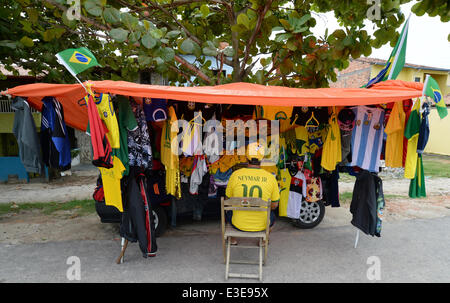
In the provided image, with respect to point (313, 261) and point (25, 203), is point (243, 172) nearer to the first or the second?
point (313, 261)

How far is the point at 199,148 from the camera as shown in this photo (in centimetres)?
435

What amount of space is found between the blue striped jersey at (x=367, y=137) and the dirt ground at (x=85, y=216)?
1.83 metres

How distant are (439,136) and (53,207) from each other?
2165 centimetres

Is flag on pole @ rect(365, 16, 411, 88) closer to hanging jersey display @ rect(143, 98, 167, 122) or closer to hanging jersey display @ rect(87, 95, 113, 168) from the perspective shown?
hanging jersey display @ rect(143, 98, 167, 122)

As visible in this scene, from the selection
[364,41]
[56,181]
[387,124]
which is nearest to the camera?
[387,124]

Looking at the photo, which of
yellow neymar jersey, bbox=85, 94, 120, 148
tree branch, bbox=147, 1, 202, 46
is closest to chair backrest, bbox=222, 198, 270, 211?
yellow neymar jersey, bbox=85, 94, 120, 148

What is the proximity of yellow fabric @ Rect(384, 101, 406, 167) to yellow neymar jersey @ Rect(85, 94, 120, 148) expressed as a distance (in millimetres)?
3692

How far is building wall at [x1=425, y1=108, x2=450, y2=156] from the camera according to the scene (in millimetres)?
18062

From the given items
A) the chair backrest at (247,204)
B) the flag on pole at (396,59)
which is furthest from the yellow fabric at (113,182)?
the flag on pole at (396,59)

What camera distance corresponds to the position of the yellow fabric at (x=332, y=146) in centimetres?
441

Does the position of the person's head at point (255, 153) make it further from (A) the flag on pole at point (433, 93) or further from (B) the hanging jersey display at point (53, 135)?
(B) the hanging jersey display at point (53, 135)
